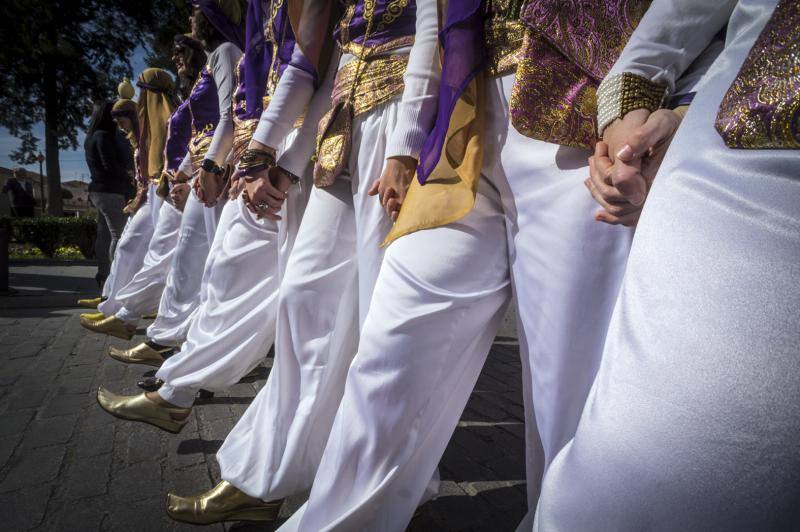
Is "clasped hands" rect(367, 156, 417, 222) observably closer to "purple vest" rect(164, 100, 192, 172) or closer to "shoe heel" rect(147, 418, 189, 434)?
"shoe heel" rect(147, 418, 189, 434)

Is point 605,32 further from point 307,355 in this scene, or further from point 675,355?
point 307,355

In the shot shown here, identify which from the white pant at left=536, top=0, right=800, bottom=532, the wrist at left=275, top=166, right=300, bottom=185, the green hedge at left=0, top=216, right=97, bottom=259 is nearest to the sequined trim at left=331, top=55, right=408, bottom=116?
the wrist at left=275, top=166, right=300, bottom=185

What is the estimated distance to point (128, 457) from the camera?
204cm

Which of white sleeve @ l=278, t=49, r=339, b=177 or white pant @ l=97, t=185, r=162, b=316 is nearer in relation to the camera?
white sleeve @ l=278, t=49, r=339, b=177

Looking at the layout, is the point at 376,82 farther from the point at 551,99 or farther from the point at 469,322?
the point at 469,322

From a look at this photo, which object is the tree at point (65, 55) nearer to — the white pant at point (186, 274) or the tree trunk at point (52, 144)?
the tree trunk at point (52, 144)

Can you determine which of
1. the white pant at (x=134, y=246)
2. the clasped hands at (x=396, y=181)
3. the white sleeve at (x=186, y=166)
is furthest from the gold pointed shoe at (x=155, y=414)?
the white pant at (x=134, y=246)

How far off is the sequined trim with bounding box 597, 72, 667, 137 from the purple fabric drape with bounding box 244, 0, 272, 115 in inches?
73.6

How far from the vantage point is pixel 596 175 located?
898 millimetres

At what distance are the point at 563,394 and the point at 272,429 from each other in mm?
997

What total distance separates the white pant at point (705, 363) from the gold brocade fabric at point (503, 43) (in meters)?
0.58

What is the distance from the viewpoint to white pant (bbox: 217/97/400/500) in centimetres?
155

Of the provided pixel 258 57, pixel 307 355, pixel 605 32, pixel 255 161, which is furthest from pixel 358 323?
pixel 258 57

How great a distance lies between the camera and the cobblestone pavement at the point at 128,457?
1677 mm
